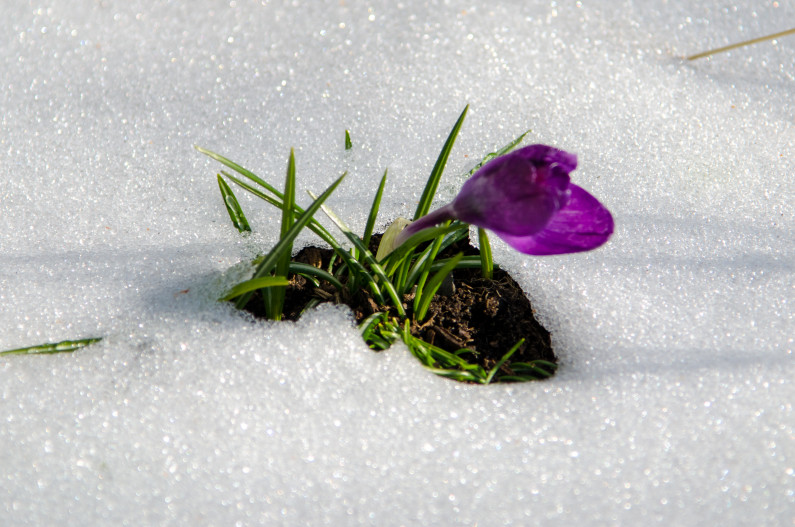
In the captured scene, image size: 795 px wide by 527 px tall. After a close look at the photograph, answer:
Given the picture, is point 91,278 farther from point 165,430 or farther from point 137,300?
point 165,430

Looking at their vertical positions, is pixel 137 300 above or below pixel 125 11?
below

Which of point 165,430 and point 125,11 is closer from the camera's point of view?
point 165,430

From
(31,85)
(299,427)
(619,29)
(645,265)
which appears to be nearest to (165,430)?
(299,427)

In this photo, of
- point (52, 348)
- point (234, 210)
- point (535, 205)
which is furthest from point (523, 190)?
point (52, 348)

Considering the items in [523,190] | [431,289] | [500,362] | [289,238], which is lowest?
[500,362]

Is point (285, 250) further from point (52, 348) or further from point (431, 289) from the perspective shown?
point (52, 348)

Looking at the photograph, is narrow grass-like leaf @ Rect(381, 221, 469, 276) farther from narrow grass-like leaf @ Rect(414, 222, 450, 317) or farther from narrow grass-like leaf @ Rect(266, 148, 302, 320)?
narrow grass-like leaf @ Rect(266, 148, 302, 320)

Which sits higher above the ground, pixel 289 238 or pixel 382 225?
pixel 289 238
